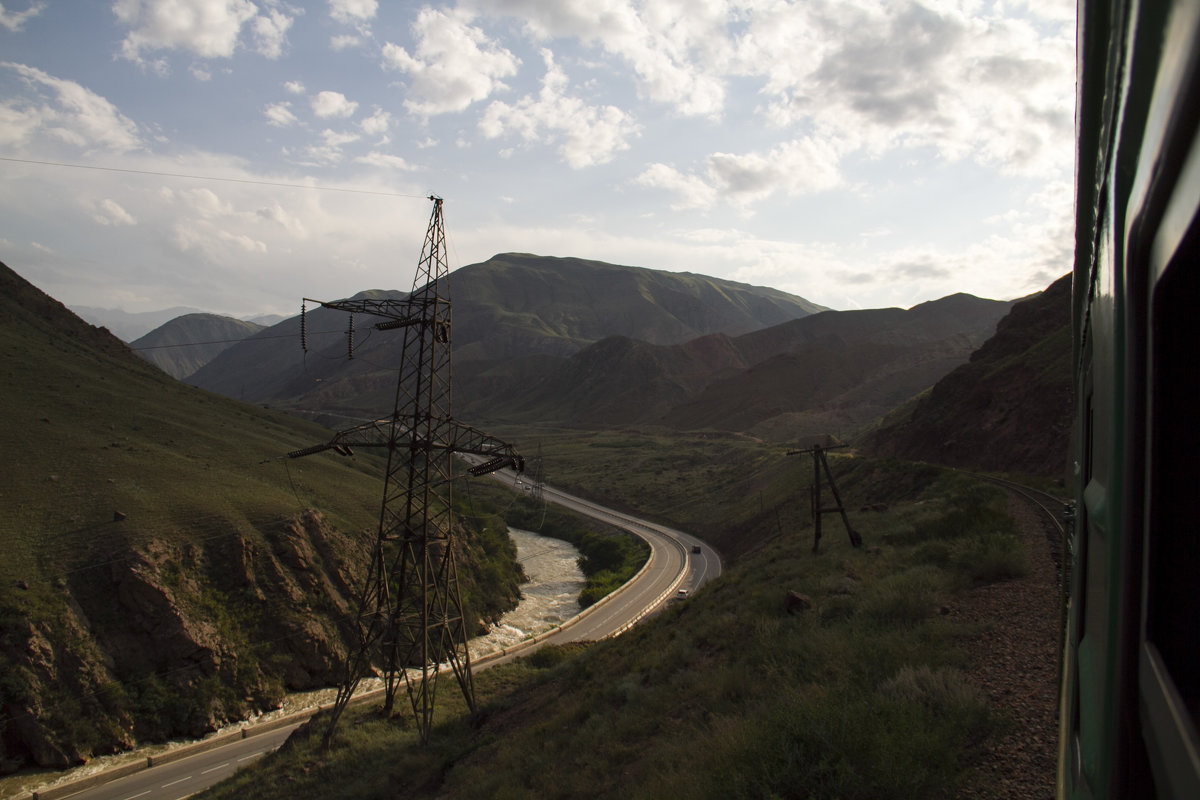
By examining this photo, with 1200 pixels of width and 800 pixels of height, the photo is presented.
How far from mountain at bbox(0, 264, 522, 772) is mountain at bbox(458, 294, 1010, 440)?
67.0m

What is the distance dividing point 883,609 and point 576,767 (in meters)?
5.79

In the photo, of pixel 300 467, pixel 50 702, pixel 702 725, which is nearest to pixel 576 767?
pixel 702 725

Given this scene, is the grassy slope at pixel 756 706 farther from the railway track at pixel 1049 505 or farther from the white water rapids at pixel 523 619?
the white water rapids at pixel 523 619

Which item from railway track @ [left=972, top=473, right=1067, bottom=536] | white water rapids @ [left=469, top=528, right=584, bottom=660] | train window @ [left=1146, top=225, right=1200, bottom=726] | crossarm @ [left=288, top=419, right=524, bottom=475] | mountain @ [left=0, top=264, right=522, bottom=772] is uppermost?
train window @ [left=1146, top=225, right=1200, bottom=726]

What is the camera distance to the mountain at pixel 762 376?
9981 cm

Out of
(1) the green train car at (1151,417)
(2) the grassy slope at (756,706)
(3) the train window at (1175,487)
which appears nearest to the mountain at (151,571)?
(2) the grassy slope at (756,706)

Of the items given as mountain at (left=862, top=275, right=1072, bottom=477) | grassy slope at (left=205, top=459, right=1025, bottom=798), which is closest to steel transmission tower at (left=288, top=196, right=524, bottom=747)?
grassy slope at (left=205, top=459, right=1025, bottom=798)

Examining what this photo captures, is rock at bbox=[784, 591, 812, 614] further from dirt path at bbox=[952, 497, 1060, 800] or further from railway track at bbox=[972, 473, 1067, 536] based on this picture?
railway track at bbox=[972, 473, 1067, 536]

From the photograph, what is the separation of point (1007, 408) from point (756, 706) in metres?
39.7

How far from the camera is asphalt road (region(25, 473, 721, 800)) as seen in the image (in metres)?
21.0

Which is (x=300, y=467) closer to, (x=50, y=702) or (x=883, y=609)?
(x=50, y=702)

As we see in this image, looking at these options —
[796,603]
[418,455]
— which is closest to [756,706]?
[796,603]

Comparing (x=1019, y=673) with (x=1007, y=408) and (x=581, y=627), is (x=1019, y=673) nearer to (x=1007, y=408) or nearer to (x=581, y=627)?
(x=581, y=627)

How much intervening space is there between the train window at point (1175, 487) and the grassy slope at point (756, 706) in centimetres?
582
